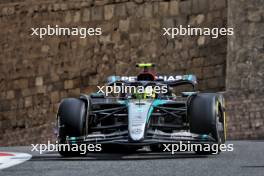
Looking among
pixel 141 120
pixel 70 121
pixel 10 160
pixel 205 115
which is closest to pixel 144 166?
pixel 141 120

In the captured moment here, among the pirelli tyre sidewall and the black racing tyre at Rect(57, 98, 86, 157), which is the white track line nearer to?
the black racing tyre at Rect(57, 98, 86, 157)

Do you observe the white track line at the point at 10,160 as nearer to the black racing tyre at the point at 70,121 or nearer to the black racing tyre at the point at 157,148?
the black racing tyre at the point at 70,121

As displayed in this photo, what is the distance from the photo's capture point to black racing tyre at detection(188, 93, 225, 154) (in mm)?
15031

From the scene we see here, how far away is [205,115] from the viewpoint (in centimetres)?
1505

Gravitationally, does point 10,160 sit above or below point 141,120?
below

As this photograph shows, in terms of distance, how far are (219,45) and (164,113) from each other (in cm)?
1406

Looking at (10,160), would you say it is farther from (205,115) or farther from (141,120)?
(205,115)

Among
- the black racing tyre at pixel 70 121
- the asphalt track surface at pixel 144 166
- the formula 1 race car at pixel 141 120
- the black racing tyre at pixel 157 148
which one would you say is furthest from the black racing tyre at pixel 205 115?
the black racing tyre at pixel 157 148

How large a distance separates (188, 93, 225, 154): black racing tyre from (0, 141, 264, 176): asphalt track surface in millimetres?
336

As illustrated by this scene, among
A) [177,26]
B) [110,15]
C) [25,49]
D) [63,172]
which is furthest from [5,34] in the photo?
[63,172]

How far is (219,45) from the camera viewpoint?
29.6 metres

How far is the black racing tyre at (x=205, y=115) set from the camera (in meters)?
15.0

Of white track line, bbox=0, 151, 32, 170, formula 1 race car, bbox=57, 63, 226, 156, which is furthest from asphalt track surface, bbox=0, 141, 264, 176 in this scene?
formula 1 race car, bbox=57, 63, 226, 156

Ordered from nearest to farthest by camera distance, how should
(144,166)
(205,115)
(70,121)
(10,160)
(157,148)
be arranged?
(144,166), (10,160), (205,115), (70,121), (157,148)
